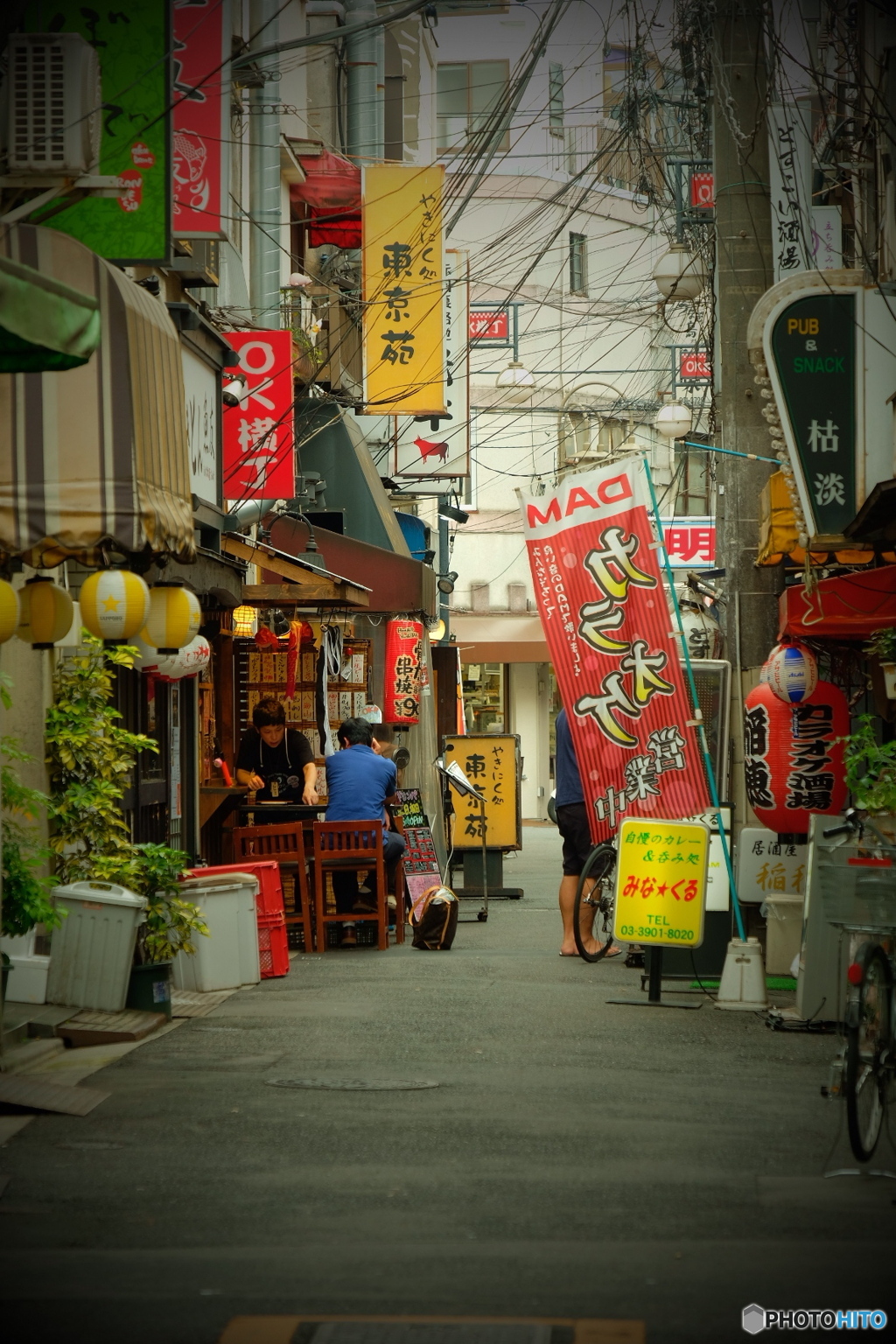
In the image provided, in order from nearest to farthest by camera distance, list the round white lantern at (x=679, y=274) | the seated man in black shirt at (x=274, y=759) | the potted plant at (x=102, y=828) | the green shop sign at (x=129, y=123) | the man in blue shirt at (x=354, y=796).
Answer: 1. the green shop sign at (x=129, y=123)
2. the potted plant at (x=102, y=828)
3. the man in blue shirt at (x=354, y=796)
4. the seated man in black shirt at (x=274, y=759)
5. the round white lantern at (x=679, y=274)

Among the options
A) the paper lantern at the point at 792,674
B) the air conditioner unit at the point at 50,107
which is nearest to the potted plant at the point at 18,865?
the air conditioner unit at the point at 50,107

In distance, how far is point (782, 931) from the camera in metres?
12.9

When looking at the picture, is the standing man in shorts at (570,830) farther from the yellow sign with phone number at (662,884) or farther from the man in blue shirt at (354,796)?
the yellow sign with phone number at (662,884)

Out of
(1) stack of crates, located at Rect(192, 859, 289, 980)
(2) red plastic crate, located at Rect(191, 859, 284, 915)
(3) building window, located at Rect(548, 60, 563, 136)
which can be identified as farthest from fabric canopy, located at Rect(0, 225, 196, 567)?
(3) building window, located at Rect(548, 60, 563, 136)

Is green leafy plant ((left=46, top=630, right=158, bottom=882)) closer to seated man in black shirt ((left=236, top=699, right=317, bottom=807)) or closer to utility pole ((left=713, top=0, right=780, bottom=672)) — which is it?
seated man in black shirt ((left=236, top=699, right=317, bottom=807))

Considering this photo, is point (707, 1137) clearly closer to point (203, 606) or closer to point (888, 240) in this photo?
point (888, 240)

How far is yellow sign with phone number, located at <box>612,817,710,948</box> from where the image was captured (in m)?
12.0

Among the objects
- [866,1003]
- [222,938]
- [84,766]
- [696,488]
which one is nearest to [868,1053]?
[866,1003]

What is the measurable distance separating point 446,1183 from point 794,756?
25.0 ft

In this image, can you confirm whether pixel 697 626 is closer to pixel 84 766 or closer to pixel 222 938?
pixel 222 938

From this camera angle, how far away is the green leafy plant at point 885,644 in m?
11.6

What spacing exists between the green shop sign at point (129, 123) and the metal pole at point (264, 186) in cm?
939

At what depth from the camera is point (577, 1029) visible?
35.2 feet

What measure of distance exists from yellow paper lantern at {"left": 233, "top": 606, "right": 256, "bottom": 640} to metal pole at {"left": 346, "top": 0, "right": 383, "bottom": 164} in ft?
35.3
